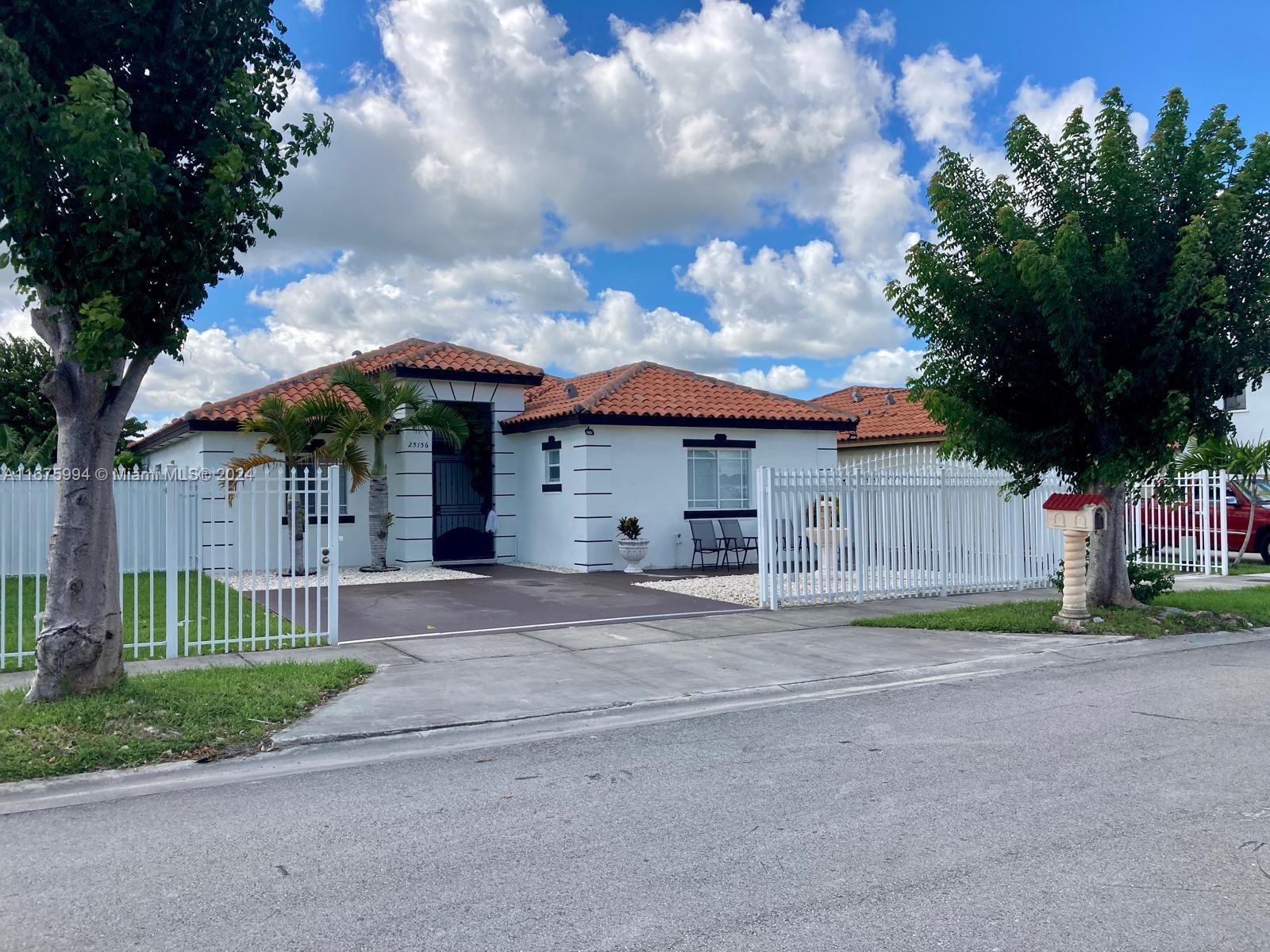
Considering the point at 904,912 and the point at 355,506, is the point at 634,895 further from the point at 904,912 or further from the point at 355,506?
the point at 355,506

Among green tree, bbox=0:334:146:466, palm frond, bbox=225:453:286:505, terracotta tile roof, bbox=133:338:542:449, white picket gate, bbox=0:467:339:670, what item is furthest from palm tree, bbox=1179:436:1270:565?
green tree, bbox=0:334:146:466

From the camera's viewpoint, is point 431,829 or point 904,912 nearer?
point 904,912

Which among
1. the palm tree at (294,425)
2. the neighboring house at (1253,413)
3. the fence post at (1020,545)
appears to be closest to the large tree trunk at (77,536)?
the palm tree at (294,425)

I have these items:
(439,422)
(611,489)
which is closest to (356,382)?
(439,422)

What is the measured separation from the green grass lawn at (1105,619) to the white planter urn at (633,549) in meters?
7.13

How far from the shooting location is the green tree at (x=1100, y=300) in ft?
37.4

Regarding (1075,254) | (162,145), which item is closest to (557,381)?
(1075,254)

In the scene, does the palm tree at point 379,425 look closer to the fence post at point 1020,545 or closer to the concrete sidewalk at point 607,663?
the concrete sidewalk at point 607,663

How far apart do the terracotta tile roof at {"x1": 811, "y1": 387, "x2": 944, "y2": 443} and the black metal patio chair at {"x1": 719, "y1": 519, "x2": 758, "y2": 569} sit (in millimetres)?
5087

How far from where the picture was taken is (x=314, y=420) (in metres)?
18.3

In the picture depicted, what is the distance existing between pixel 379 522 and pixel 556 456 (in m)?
3.80

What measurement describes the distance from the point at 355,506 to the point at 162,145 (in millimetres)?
13502

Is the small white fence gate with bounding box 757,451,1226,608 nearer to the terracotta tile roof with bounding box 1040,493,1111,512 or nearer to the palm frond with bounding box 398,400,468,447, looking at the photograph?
the terracotta tile roof with bounding box 1040,493,1111,512

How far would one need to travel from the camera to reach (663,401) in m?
20.8
